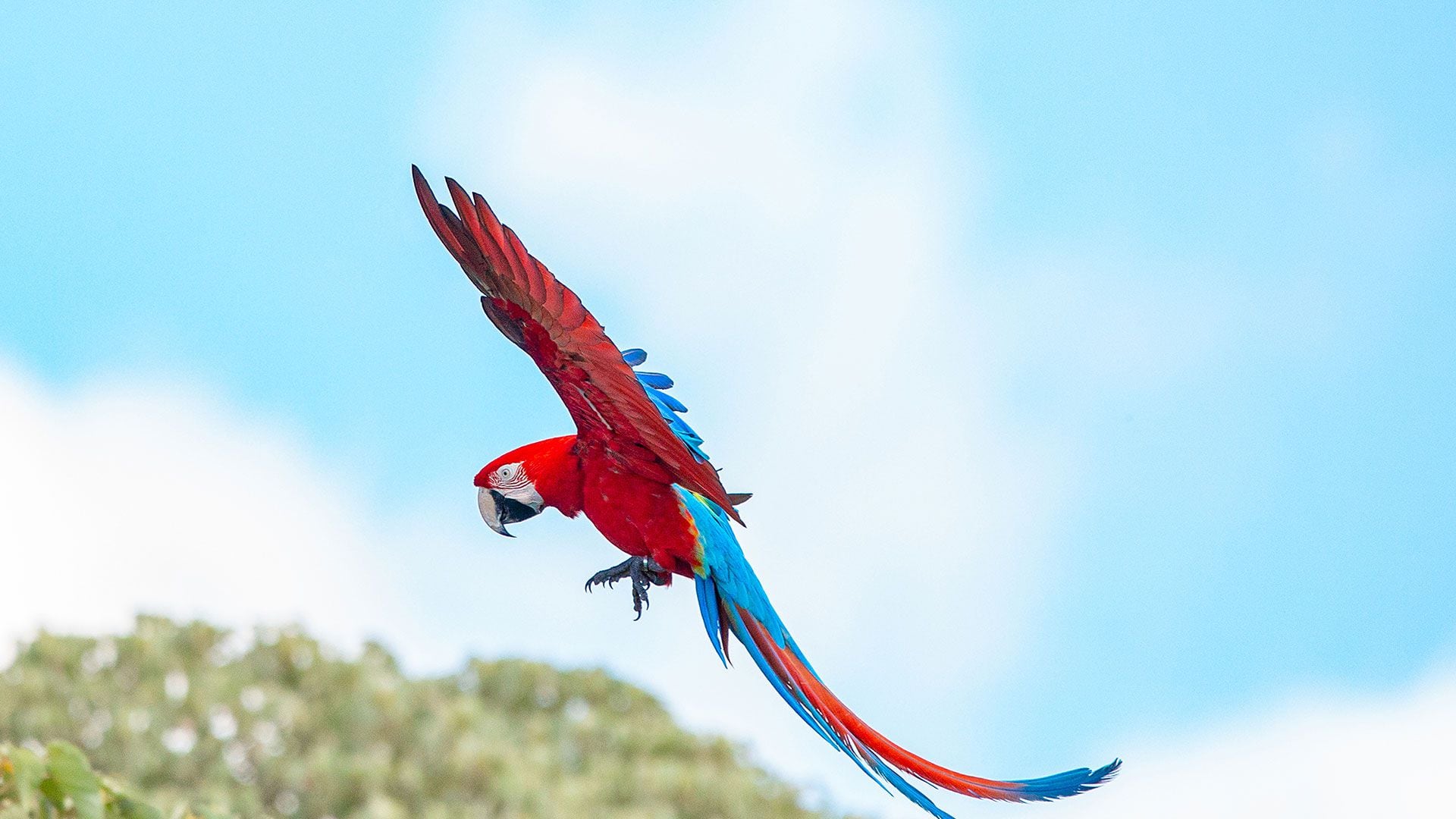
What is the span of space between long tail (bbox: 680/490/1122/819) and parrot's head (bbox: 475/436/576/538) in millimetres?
156

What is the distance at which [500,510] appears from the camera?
1.51 meters

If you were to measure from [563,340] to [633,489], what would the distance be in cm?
19

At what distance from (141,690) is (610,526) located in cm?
304

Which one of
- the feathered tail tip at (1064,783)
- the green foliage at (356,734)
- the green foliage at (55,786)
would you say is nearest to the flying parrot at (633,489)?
the feathered tail tip at (1064,783)

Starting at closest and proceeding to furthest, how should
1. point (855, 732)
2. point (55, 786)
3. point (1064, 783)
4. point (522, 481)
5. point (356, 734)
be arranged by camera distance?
point (1064, 783) < point (855, 732) < point (522, 481) < point (55, 786) < point (356, 734)

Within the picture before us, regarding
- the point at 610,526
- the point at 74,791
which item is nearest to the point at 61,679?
the point at 74,791

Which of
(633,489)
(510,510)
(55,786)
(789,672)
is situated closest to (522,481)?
(510,510)

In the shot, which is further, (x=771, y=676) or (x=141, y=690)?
(x=141, y=690)

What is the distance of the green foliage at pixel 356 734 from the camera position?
Answer: 358 centimetres

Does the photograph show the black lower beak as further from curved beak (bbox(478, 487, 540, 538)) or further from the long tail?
the long tail

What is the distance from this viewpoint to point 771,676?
141 cm

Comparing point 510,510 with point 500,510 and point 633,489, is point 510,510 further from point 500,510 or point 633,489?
point 633,489

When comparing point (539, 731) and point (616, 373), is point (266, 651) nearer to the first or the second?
point (539, 731)

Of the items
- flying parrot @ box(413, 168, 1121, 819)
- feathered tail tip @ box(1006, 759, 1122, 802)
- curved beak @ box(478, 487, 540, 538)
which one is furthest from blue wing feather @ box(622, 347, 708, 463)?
feathered tail tip @ box(1006, 759, 1122, 802)
